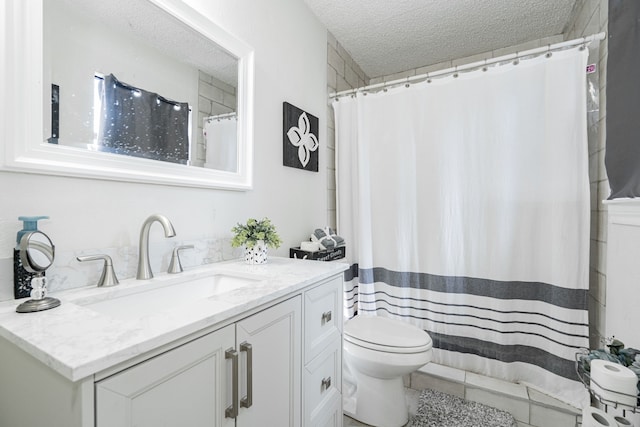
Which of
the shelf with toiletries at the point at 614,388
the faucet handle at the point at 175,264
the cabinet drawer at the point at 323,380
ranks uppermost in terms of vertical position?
the faucet handle at the point at 175,264

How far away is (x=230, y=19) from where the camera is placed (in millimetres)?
1407

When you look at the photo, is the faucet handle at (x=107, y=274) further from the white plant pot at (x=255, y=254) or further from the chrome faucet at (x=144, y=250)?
the white plant pot at (x=255, y=254)

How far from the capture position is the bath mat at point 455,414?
5.16 ft

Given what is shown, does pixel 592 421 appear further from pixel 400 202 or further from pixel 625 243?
pixel 400 202

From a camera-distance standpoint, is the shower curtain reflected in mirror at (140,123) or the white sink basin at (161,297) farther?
the shower curtain reflected in mirror at (140,123)

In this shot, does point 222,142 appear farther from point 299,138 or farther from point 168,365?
point 168,365

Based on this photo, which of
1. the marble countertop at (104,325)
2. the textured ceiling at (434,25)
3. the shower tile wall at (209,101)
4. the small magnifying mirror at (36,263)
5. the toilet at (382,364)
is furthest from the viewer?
the textured ceiling at (434,25)

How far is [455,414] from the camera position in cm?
164

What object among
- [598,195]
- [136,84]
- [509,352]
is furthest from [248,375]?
[598,195]

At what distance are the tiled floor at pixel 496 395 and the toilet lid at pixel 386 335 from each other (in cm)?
46

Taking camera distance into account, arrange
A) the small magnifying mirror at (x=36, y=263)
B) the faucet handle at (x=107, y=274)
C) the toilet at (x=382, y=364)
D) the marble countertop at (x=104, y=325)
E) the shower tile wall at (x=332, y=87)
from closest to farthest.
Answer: the marble countertop at (x=104, y=325)
the small magnifying mirror at (x=36, y=263)
the faucet handle at (x=107, y=274)
the toilet at (x=382, y=364)
the shower tile wall at (x=332, y=87)

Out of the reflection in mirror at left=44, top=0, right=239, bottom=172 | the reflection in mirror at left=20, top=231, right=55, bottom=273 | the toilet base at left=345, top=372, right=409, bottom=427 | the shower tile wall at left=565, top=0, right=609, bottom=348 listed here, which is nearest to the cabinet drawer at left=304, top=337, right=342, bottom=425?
the toilet base at left=345, top=372, right=409, bottom=427

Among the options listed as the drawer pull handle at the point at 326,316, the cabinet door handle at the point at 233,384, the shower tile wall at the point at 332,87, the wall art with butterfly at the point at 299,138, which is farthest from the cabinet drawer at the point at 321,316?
the shower tile wall at the point at 332,87

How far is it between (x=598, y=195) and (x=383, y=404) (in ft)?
5.38
